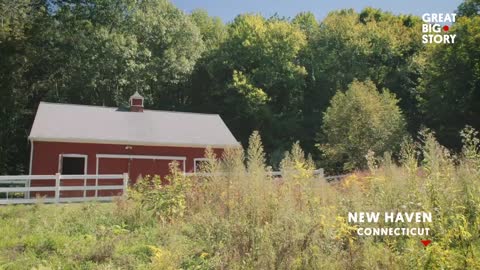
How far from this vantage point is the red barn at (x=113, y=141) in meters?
20.7

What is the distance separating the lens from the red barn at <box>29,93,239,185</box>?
20.7 m

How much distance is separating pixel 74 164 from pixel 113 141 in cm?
207

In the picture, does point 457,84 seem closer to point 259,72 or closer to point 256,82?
point 259,72

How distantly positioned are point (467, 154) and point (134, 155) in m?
18.5

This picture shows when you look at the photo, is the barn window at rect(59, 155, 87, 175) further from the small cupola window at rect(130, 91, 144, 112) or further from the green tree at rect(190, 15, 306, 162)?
the green tree at rect(190, 15, 306, 162)

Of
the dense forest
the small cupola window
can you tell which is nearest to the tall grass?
the small cupola window

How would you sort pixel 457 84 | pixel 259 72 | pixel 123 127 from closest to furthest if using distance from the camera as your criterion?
1. pixel 123 127
2. pixel 457 84
3. pixel 259 72

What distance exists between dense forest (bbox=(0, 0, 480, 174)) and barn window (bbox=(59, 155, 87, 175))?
32.3ft

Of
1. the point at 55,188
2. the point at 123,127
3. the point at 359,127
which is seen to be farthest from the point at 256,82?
the point at 55,188

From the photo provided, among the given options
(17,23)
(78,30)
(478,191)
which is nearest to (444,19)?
(478,191)

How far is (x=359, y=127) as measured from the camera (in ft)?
88.0

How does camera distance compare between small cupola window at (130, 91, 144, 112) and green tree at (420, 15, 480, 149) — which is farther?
green tree at (420, 15, 480, 149)

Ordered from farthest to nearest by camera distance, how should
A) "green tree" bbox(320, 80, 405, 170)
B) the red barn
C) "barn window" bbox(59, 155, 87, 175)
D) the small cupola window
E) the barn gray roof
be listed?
"green tree" bbox(320, 80, 405, 170) → the small cupola window → the barn gray roof → "barn window" bbox(59, 155, 87, 175) → the red barn

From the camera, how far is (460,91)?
90.6 feet
